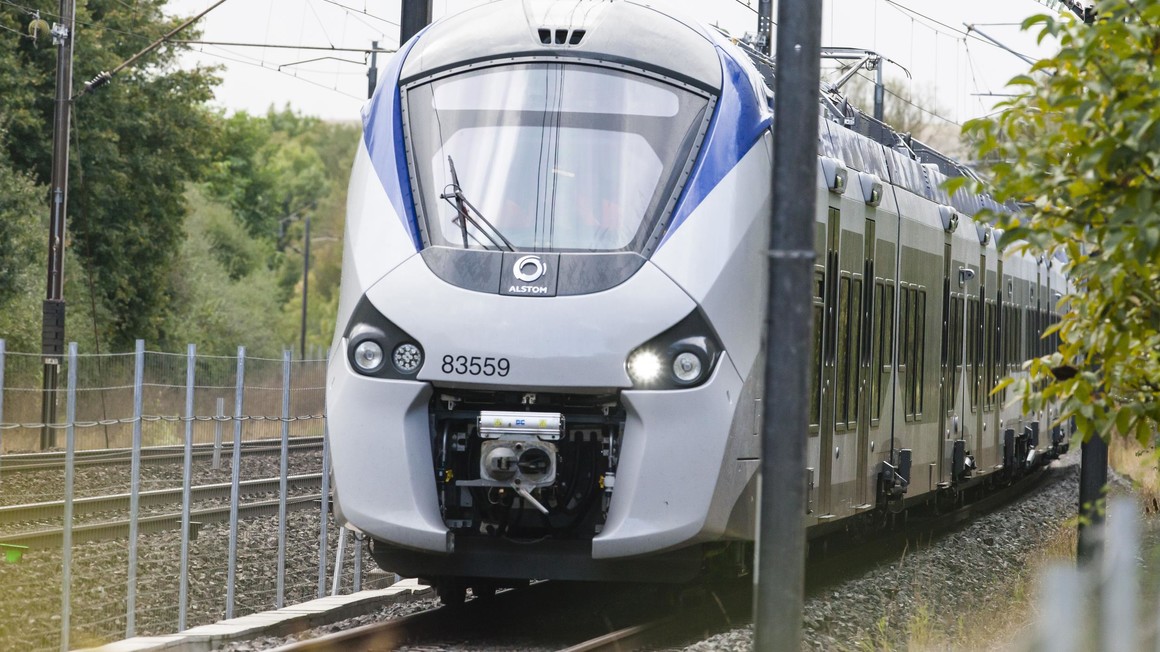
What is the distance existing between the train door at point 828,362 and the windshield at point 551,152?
2.15 m

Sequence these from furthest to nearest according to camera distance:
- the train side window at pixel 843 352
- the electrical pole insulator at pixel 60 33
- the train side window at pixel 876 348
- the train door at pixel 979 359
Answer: the electrical pole insulator at pixel 60 33 < the train door at pixel 979 359 < the train side window at pixel 876 348 < the train side window at pixel 843 352

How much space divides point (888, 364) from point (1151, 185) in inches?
335

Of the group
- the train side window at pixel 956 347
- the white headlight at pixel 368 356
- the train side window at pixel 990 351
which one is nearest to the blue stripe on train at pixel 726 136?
the white headlight at pixel 368 356

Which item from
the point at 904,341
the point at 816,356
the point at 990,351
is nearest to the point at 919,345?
the point at 904,341

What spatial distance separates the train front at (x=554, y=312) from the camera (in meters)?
9.20

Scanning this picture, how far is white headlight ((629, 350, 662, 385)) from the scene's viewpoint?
30.1 feet

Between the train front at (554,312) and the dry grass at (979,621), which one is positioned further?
the dry grass at (979,621)

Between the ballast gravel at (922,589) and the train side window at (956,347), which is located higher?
the train side window at (956,347)

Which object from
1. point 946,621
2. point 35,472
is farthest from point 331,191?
point 946,621

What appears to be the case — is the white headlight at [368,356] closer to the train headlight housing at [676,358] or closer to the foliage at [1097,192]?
the train headlight housing at [676,358]

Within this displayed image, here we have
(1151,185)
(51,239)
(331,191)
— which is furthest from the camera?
(331,191)

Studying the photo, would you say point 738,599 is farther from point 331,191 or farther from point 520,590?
point 331,191

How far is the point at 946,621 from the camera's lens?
11.9m

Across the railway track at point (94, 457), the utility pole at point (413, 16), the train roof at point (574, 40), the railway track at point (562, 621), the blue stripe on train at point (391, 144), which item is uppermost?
the utility pole at point (413, 16)
